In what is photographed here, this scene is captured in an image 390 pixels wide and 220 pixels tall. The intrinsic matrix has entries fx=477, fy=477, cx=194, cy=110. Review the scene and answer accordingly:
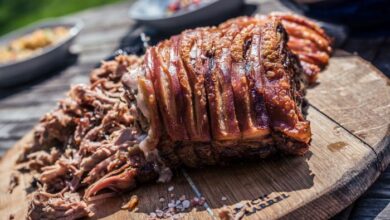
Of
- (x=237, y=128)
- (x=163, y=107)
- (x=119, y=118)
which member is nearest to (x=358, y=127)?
(x=237, y=128)

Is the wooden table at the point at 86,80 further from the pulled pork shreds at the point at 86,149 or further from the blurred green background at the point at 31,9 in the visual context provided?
the blurred green background at the point at 31,9

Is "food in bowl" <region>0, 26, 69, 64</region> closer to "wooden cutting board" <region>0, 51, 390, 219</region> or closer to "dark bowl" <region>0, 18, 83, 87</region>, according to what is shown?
"dark bowl" <region>0, 18, 83, 87</region>


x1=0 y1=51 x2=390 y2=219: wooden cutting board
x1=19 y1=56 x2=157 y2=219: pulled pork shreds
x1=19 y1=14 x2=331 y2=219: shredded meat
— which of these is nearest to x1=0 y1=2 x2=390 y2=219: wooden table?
x1=0 y1=51 x2=390 y2=219: wooden cutting board

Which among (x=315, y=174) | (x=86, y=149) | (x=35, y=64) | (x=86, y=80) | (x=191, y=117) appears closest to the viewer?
(x=315, y=174)

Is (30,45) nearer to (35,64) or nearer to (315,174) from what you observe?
(35,64)

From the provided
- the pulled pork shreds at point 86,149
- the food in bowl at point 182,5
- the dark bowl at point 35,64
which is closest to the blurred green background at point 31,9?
the dark bowl at point 35,64

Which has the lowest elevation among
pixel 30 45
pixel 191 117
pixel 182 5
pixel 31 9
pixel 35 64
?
pixel 31 9

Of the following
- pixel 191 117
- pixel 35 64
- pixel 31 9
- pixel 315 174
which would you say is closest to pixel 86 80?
pixel 35 64
